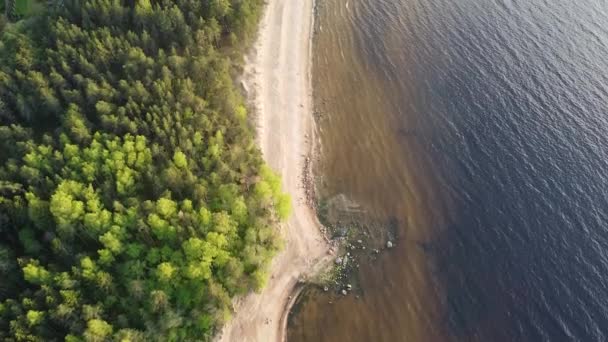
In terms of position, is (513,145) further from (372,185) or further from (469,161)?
(372,185)

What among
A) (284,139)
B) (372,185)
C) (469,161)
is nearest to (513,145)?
(469,161)

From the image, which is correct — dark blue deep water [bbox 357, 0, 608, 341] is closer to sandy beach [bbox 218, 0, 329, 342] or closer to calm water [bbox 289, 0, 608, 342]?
calm water [bbox 289, 0, 608, 342]

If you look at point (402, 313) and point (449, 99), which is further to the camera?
point (449, 99)

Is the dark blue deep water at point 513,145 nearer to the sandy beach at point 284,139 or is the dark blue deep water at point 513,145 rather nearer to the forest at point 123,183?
the sandy beach at point 284,139

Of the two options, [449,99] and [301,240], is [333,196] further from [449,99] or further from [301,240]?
[449,99]

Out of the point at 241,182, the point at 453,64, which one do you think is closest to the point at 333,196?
the point at 241,182
